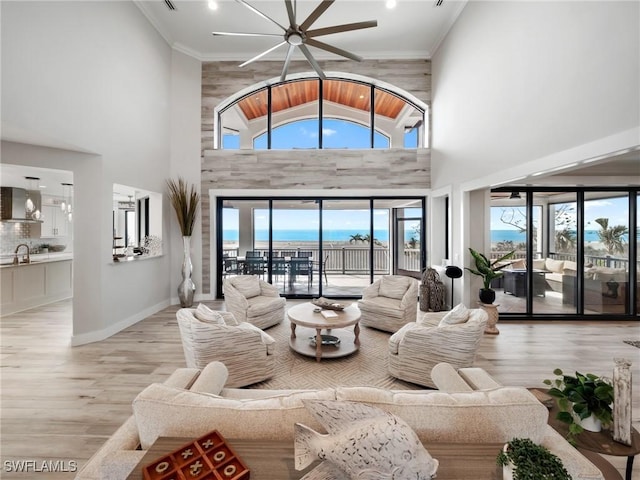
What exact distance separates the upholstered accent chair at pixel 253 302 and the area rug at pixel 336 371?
1.94 feet

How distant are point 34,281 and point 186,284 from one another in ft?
9.56

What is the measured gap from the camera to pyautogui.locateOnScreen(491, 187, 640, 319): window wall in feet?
17.3

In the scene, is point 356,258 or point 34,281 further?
point 356,258

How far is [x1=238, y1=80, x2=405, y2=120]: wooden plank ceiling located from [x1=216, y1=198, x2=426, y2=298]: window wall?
2.06 metres

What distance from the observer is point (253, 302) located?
4711 mm

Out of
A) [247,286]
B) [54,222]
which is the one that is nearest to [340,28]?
[247,286]

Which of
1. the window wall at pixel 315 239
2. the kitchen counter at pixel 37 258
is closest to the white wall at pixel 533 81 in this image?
the window wall at pixel 315 239

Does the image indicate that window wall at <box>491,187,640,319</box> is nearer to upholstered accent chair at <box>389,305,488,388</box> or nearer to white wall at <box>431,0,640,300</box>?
white wall at <box>431,0,640,300</box>

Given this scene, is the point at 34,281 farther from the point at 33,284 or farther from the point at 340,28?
the point at 340,28

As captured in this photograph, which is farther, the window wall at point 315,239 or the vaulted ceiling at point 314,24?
the window wall at point 315,239

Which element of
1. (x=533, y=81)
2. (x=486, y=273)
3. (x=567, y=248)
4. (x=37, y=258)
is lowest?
(x=486, y=273)

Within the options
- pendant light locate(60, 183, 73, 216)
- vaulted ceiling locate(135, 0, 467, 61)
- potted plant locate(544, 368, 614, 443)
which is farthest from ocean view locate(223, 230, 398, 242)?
potted plant locate(544, 368, 614, 443)

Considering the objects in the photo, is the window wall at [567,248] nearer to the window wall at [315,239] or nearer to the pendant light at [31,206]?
the window wall at [315,239]

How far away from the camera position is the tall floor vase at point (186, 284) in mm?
5961
